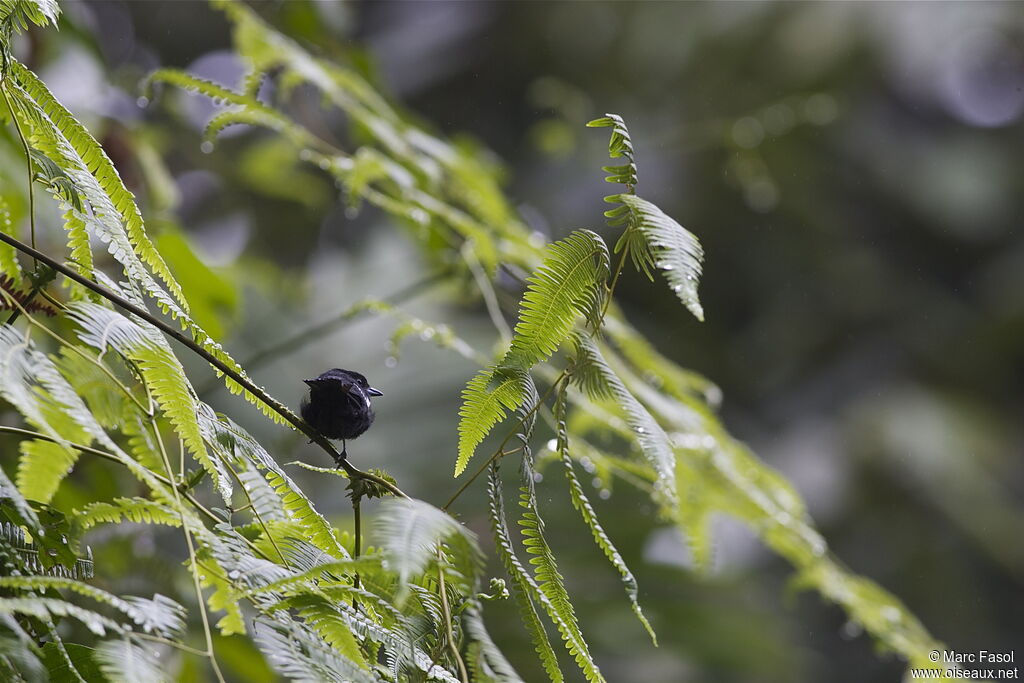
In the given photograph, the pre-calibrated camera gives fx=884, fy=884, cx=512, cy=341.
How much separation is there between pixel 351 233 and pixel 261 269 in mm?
344

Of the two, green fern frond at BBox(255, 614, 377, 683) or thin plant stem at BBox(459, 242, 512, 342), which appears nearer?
green fern frond at BBox(255, 614, 377, 683)

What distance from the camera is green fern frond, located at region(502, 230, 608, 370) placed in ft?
1.57

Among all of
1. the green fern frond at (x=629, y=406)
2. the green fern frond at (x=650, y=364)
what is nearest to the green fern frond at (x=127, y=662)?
the green fern frond at (x=629, y=406)

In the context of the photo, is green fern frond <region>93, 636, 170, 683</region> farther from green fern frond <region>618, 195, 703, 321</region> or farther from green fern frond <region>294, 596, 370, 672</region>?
green fern frond <region>618, 195, 703, 321</region>

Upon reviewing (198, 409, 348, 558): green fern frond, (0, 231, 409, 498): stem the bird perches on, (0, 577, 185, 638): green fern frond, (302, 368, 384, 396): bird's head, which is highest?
(302, 368, 384, 396): bird's head

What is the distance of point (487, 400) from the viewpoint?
1.57 feet

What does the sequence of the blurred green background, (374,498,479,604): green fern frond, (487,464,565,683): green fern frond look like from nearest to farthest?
(374,498,479,604): green fern frond < (487,464,565,683): green fern frond < the blurred green background

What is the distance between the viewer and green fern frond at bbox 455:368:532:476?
1.57 ft

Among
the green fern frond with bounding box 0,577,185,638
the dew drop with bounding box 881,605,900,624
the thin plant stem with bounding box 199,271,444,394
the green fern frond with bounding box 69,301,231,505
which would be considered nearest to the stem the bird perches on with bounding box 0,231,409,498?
the green fern frond with bounding box 69,301,231,505

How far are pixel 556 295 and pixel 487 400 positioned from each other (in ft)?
0.22

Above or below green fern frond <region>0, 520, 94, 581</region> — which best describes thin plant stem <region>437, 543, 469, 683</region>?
above

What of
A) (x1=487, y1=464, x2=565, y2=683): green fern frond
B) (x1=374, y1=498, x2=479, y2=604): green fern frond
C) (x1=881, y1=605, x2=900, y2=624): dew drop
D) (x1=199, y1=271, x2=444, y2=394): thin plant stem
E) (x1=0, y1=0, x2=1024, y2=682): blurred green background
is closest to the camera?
(x1=374, y1=498, x2=479, y2=604): green fern frond

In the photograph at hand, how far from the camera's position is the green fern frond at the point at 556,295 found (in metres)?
0.48

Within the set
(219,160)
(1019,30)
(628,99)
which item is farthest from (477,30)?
(1019,30)
